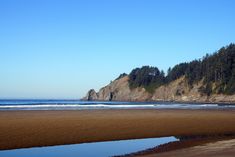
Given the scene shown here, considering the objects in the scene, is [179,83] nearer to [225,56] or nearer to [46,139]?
[225,56]

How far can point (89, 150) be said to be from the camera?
19812 millimetres

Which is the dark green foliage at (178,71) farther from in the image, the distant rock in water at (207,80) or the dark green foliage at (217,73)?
the dark green foliage at (217,73)

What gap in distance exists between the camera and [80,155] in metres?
18.1

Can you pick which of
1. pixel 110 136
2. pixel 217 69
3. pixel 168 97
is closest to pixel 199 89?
pixel 217 69

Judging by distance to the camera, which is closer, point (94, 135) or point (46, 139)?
point (46, 139)

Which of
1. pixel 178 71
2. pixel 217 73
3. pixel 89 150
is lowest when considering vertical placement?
pixel 89 150

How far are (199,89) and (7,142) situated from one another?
145273 mm

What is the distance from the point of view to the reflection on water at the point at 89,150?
60.0 ft

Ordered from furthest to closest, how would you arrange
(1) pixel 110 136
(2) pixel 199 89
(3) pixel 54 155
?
(2) pixel 199 89 < (1) pixel 110 136 < (3) pixel 54 155

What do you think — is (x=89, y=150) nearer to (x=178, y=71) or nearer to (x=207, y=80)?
(x=207, y=80)

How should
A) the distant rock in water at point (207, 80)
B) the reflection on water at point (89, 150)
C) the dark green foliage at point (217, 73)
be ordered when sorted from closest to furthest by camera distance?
the reflection on water at point (89, 150), the distant rock in water at point (207, 80), the dark green foliage at point (217, 73)

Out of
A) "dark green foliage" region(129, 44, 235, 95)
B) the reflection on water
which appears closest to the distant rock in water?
"dark green foliage" region(129, 44, 235, 95)

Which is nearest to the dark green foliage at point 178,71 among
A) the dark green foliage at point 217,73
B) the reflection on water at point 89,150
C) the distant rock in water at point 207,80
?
the distant rock in water at point 207,80

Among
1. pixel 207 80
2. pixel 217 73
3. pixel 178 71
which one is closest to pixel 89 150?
pixel 217 73
